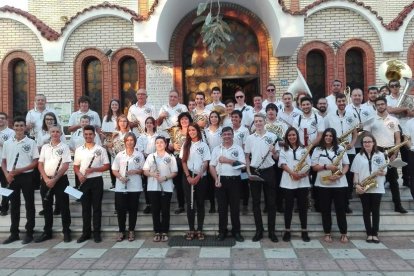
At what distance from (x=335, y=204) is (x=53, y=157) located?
5053 millimetres

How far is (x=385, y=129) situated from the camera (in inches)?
291

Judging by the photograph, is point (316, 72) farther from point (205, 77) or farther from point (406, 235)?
point (406, 235)

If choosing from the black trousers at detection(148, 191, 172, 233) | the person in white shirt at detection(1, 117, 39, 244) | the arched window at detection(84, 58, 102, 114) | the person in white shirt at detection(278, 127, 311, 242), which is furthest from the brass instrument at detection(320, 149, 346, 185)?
the arched window at detection(84, 58, 102, 114)

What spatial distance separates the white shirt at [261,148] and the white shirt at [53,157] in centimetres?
335

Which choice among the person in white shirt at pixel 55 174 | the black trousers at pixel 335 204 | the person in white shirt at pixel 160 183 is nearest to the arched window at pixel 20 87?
the person in white shirt at pixel 55 174

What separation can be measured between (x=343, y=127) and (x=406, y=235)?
2.23m

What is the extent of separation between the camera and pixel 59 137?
7.16m

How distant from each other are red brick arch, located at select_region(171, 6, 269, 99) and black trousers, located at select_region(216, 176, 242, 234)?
504 cm

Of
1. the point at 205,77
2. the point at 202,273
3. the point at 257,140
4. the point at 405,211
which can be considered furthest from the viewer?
the point at 205,77

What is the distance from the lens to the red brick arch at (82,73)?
11.3m

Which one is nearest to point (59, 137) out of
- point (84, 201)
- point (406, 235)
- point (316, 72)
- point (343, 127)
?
point (84, 201)

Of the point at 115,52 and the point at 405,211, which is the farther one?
the point at 115,52

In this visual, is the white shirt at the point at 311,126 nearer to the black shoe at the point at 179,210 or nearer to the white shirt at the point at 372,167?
the white shirt at the point at 372,167

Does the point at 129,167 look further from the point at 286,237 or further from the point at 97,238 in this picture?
the point at 286,237
